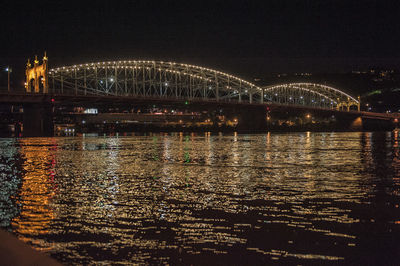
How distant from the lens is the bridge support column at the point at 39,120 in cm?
8362

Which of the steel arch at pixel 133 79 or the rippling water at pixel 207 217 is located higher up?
the steel arch at pixel 133 79

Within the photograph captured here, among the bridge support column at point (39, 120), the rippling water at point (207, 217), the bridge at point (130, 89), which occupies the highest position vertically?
the bridge at point (130, 89)

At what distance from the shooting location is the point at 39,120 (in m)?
84.1

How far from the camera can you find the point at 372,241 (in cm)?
898

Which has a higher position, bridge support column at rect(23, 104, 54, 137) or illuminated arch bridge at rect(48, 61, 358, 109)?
illuminated arch bridge at rect(48, 61, 358, 109)

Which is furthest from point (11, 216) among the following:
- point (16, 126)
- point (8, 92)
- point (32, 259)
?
point (16, 126)

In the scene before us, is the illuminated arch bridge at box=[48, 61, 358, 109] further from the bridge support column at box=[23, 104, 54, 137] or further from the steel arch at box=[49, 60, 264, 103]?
the bridge support column at box=[23, 104, 54, 137]

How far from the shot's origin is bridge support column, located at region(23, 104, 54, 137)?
274 feet

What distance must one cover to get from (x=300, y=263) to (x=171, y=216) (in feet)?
13.3

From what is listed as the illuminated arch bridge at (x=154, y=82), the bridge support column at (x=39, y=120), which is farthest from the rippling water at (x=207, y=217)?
the illuminated arch bridge at (x=154, y=82)

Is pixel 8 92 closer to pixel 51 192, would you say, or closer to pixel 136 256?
pixel 51 192

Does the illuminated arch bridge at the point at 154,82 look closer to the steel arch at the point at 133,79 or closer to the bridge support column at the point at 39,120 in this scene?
the steel arch at the point at 133,79

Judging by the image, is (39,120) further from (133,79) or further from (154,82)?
(154,82)

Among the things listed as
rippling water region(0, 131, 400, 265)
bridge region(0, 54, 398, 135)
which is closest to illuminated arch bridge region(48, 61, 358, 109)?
bridge region(0, 54, 398, 135)
